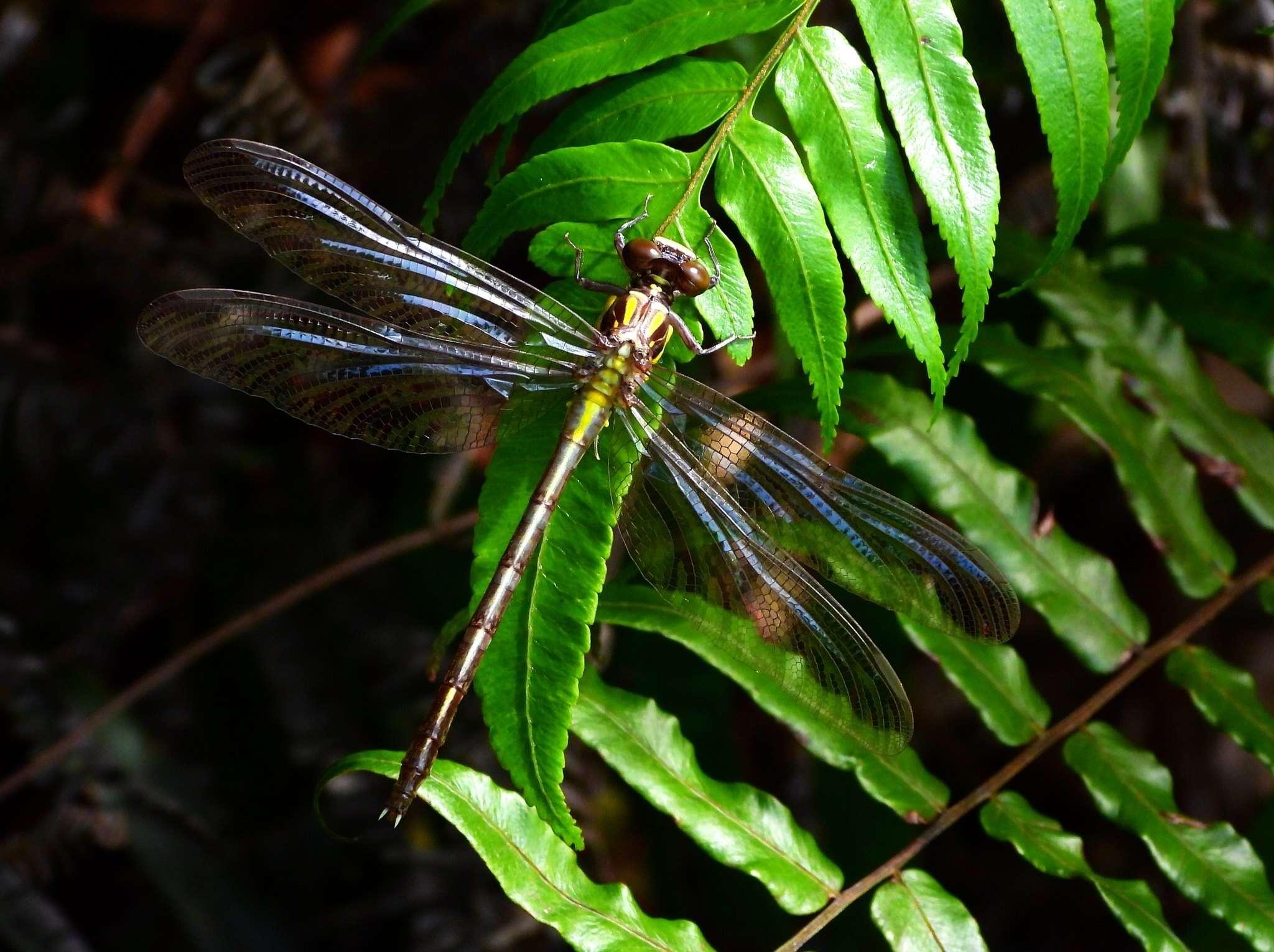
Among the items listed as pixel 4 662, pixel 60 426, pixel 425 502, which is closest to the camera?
pixel 4 662

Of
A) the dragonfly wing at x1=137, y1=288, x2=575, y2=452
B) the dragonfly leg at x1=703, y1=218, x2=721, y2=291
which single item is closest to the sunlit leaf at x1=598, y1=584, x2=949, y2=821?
the dragonfly wing at x1=137, y1=288, x2=575, y2=452

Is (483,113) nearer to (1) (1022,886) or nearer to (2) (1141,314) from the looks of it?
(2) (1141,314)

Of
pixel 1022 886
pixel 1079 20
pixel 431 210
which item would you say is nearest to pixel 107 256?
pixel 431 210

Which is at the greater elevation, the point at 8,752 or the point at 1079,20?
the point at 8,752

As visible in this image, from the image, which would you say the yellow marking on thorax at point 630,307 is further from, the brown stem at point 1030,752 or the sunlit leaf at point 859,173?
the brown stem at point 1030,752

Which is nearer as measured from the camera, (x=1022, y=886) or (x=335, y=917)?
(x=335, y=917)

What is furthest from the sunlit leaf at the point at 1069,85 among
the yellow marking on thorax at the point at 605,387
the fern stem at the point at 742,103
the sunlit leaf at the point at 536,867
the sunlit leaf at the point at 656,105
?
the sunlit leaf at the point at 536,867

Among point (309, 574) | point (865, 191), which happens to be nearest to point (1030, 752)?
point (865, 191)

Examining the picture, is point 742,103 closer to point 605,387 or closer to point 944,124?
point 944,124
